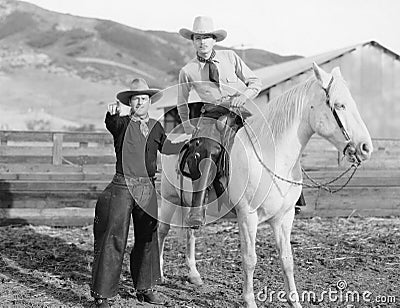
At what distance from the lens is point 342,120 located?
4250mm

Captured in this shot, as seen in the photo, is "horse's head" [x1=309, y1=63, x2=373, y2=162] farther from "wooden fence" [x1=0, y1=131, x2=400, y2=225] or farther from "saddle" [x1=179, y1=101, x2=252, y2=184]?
"wooden fence" [x1=0, y1=131, x2=400, y2=225]

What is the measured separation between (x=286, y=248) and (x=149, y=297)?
49.7 inches

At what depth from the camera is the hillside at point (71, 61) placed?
55.0 metres

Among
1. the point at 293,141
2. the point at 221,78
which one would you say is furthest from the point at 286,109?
the point at 221,78

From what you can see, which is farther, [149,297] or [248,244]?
[149,297]

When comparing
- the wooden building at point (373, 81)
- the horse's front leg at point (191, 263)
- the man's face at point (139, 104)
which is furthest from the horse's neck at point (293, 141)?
the wooden building at point (373, 81)

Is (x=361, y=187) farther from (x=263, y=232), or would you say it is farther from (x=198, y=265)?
(x=198, y=265)

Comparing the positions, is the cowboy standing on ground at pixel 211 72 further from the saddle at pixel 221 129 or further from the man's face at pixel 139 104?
the man's face at pixel 139 104

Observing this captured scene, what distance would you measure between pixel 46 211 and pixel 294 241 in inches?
149

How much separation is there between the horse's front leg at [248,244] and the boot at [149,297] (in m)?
0.78

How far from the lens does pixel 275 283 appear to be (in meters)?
5.52

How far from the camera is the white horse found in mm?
4324

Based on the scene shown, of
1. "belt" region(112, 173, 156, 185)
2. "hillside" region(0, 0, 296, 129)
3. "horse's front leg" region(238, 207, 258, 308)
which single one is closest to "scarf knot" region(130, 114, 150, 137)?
"belt" region(112, 173, 156, 185)

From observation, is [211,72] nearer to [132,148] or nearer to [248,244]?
[132,148]
